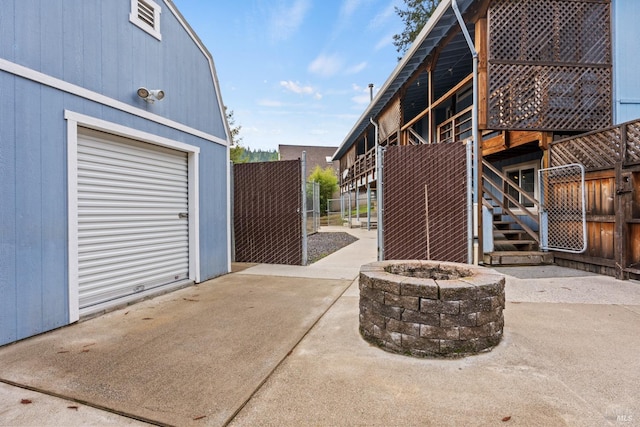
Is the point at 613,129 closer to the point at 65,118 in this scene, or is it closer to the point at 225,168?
the point at 225,168

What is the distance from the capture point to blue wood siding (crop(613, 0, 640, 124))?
19.6ft

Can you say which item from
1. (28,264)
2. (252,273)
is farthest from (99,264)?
(252,273)

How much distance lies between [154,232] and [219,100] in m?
2.61

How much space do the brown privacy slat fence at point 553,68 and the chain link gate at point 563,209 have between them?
97 centimetres

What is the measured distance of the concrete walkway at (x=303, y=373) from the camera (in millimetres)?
1707

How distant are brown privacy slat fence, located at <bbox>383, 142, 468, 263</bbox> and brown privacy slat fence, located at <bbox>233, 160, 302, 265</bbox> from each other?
1.79 m

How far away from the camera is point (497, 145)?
768 centimetres

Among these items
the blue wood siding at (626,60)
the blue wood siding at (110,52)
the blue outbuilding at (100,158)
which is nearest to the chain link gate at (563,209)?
the blue wood siding at (626,60)

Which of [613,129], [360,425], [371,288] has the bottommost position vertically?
[360,425]

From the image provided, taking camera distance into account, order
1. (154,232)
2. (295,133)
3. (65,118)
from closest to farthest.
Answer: (65,118) → (154,232) → (295,133)

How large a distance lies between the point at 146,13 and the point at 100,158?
6.57ft

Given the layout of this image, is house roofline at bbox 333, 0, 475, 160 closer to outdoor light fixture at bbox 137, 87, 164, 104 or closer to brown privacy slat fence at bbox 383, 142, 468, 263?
brown privacy slat fence at bbox 383, 142, 468, 263

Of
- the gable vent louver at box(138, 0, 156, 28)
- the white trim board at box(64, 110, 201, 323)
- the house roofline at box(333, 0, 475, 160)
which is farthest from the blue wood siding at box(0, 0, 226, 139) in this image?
the house roofline at box(333, 0, 475, 160)

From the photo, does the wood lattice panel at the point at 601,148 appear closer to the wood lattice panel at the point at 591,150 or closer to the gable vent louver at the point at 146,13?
the wood lattice panel at the point at 591,150
